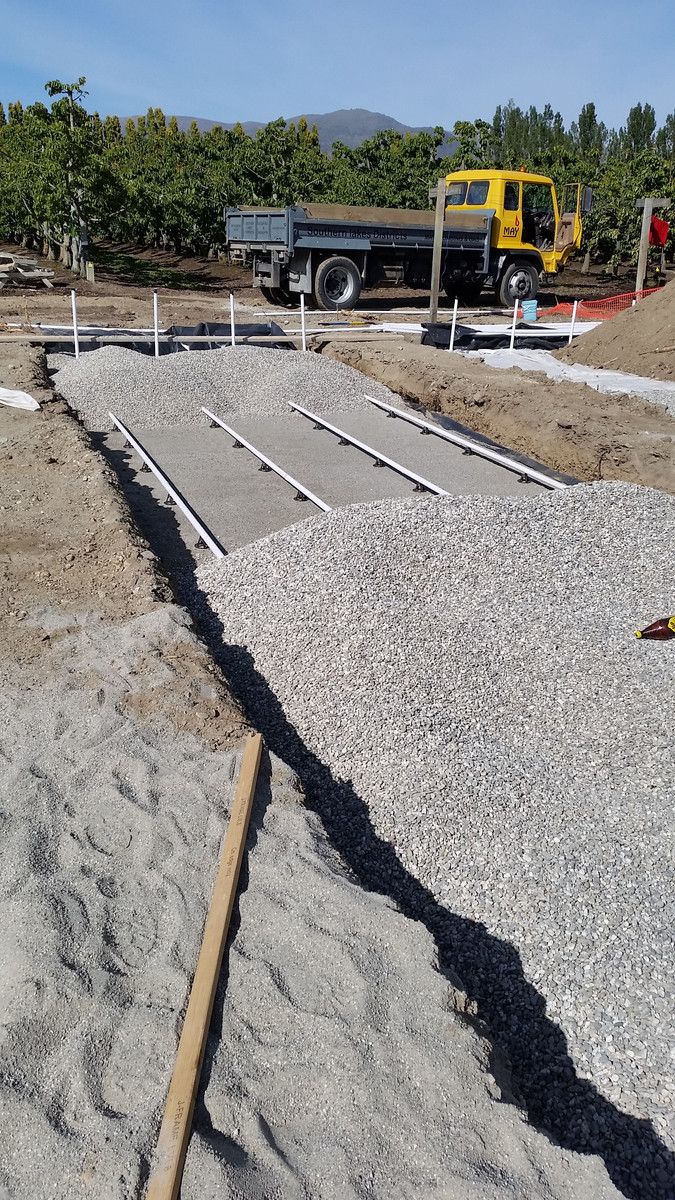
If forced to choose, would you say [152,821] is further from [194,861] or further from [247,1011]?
[247,1011]

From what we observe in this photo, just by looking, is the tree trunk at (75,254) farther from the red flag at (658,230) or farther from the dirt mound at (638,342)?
the dirt mound at (638,342)

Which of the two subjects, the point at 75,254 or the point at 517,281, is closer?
the point at 517,281

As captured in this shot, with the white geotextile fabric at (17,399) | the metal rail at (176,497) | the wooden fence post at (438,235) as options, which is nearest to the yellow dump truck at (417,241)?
the wooden fence post at (438,235)

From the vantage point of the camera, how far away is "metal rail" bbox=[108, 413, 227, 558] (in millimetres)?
7387

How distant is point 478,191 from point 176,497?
16.2 m

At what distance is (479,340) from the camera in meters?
16.7

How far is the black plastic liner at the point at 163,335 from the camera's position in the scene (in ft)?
49.9

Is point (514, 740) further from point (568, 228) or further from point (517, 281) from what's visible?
point (568, 228)

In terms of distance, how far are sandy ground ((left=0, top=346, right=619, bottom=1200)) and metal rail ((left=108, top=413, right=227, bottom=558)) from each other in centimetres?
273

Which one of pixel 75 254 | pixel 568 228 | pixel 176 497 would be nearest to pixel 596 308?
pixel 568 228

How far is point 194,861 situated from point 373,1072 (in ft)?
3.87

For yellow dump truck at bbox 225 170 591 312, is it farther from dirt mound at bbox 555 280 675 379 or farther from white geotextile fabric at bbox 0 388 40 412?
white geotextile fabric at bbox 0 388 40 412

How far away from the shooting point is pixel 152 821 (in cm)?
369

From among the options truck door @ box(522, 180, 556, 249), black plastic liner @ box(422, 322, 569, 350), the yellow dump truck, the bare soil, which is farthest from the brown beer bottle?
truck door @ box(522, 180, 556, 249)
